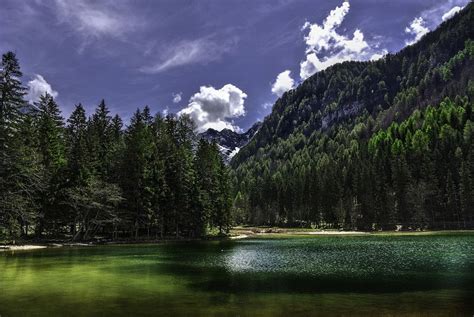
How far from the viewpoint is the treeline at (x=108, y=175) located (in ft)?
187

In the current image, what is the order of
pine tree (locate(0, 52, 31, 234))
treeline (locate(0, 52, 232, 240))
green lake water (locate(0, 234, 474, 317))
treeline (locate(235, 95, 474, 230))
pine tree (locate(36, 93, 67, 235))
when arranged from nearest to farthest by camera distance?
1. green lake water (locate(0, 234, 474, 317))
2. pine tree (locate(0, 52, 31, 234))
3. treeline (locate(0, 52, 232, 240))
4. pine tree (locate(36, 93, 67, 235))
5. treeline (locate(235, 95, 474, 230))

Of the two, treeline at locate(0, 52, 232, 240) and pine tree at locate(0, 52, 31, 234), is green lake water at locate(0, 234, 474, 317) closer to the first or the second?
pine tree at locate(0, 52, 31, 234)

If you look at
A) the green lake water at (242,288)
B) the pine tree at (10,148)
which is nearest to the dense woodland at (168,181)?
the pine tree at (10,148)

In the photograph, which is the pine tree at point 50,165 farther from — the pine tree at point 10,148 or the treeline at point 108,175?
the pine tree at point 10,148

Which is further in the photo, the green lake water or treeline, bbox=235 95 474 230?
treeline, bbox=235 95 474 230

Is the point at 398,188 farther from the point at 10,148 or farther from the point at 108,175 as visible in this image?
the point at 10,148

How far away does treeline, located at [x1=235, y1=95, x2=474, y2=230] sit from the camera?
114688mm

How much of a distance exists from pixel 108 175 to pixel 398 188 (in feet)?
284

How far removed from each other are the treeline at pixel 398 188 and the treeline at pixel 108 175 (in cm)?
5197

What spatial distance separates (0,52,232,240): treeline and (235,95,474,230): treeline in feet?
170

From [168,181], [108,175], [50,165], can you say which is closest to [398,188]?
[168,181]

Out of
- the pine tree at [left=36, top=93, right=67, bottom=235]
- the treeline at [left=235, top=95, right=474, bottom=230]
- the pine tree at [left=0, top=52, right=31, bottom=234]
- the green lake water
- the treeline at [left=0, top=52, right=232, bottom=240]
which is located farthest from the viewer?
the treeline at [left=235, top=95, right=474, bottom=230]

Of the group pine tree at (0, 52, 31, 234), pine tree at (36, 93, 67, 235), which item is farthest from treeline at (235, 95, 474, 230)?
pine tree at (0, 52, 31, 234)

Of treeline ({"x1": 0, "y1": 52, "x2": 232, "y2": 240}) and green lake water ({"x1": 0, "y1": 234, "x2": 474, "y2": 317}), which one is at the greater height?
treeline ({"x1": 0, "y1": 52, "x2": 232, "y2": 240})
